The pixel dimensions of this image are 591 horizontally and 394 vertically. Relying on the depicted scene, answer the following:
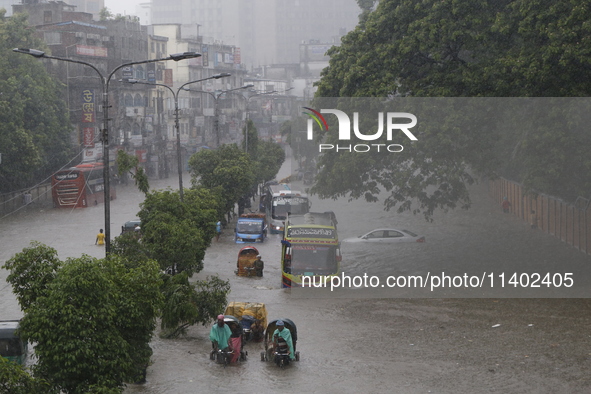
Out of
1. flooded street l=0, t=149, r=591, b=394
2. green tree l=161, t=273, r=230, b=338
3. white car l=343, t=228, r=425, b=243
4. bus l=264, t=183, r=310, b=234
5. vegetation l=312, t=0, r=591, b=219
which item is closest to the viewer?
flooded street l=0, t=149, r=591, b=394

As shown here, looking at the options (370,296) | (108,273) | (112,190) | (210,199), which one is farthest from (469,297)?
(112,190)

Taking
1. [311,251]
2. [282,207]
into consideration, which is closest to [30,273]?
[311,251]

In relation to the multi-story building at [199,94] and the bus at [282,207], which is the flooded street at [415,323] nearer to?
the bus at [282,207]

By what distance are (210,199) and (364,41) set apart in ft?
23.2

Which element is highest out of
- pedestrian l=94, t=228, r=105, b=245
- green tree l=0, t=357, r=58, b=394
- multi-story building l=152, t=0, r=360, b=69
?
multi-story building l=152, t=0, r=360, b=69

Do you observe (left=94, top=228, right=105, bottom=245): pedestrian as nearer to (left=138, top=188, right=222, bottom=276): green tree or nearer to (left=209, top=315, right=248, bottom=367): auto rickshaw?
(left=138, top=188, right=222, bottom=276): green tree

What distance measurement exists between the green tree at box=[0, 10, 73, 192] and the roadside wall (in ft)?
82.6

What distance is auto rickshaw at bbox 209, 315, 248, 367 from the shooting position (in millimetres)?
14547

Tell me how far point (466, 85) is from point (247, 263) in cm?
869

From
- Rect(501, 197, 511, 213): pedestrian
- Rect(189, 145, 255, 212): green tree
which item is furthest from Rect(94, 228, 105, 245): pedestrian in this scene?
Rect(501, 197, 511, 213): pedestrian

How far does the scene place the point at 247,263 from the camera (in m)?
26.2

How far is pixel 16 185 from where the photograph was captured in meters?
46.1

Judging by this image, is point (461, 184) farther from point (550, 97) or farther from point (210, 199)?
point (210, 199)

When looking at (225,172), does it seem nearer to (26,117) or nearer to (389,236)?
(389,236)
